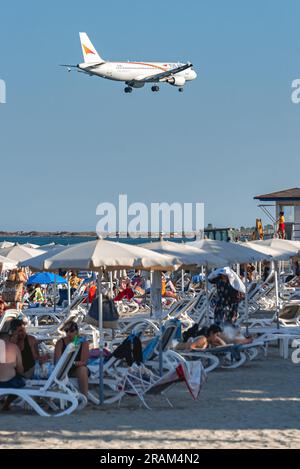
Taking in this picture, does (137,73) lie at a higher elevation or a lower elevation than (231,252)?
higher

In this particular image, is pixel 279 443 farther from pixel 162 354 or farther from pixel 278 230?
pixel 278 230

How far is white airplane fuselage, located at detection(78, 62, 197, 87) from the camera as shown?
168 ft

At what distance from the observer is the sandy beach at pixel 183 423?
22.5ft

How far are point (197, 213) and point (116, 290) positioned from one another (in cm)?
977

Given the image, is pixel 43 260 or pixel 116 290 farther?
pixel 116 290

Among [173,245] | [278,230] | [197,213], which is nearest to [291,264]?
[278,230]

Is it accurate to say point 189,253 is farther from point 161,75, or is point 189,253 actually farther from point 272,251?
point 161,75

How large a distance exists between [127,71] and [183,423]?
46.2m

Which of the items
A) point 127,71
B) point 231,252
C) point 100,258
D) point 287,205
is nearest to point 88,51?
point 127,71

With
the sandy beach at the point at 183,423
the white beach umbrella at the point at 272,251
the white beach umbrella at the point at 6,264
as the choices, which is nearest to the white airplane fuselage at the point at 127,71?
the white beach umbrella at the point at 6,264

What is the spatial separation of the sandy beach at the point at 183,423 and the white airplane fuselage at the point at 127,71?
142 ft

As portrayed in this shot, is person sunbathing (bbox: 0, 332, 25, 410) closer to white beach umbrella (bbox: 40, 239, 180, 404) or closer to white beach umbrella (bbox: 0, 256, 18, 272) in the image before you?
white beach umbrella (bbox: 40, 239, 180, 404)

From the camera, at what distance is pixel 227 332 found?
37.0ft

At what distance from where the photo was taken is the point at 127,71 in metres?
52.5
